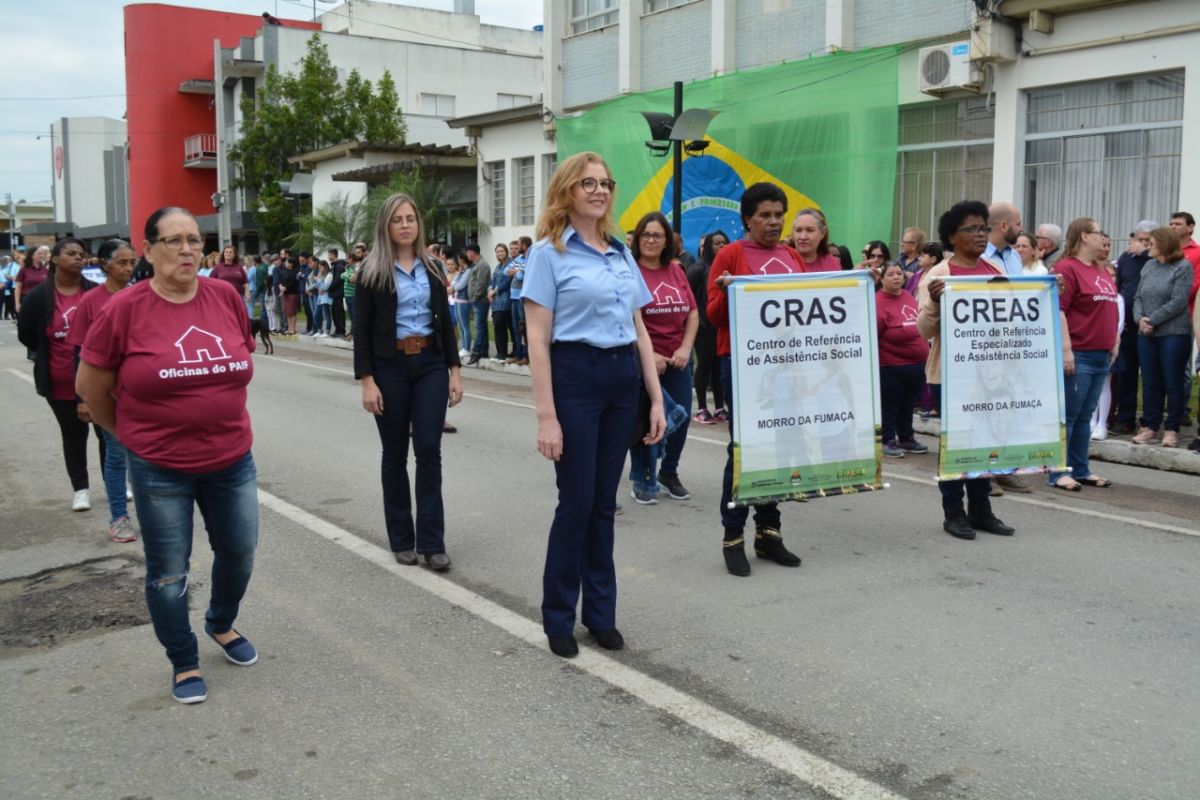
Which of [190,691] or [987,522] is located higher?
[987,522]

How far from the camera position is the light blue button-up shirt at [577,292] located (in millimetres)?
4562

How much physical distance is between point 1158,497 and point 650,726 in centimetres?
575

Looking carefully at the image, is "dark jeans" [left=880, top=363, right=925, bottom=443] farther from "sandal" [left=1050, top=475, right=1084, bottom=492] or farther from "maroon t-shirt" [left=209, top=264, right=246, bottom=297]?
"maroon t-shirt" [left=209, top=264, right=246, bottom=297]

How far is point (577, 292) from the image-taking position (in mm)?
4562

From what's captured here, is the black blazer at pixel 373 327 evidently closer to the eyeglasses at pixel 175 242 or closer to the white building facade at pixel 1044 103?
the eyeglasses at pixel 175 242

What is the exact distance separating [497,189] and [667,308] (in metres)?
21.2

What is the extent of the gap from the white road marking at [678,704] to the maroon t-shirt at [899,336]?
5309 millimetres

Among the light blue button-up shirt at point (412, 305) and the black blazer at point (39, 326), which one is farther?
the black blazer at point (39, 326)

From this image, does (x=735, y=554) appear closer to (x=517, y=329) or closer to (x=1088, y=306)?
(x=1088, y=306)

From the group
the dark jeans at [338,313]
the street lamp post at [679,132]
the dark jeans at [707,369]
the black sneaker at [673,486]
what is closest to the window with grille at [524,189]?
the dark jeans at [338,313]

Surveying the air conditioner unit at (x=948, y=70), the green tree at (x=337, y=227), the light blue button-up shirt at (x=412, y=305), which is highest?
the air conditioner unit at (x=948, y=70)

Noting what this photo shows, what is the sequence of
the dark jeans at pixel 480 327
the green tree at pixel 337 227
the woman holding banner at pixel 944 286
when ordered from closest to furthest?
the woman holding banner at pixel 944 286 → the dark jeans at pixel 480 327 → the green tree at pixel 337 227

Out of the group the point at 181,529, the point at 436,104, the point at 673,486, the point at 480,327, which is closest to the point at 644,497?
the point at 673,486

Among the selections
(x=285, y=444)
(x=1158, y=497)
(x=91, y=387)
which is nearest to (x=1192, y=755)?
(x=91, y=387)
